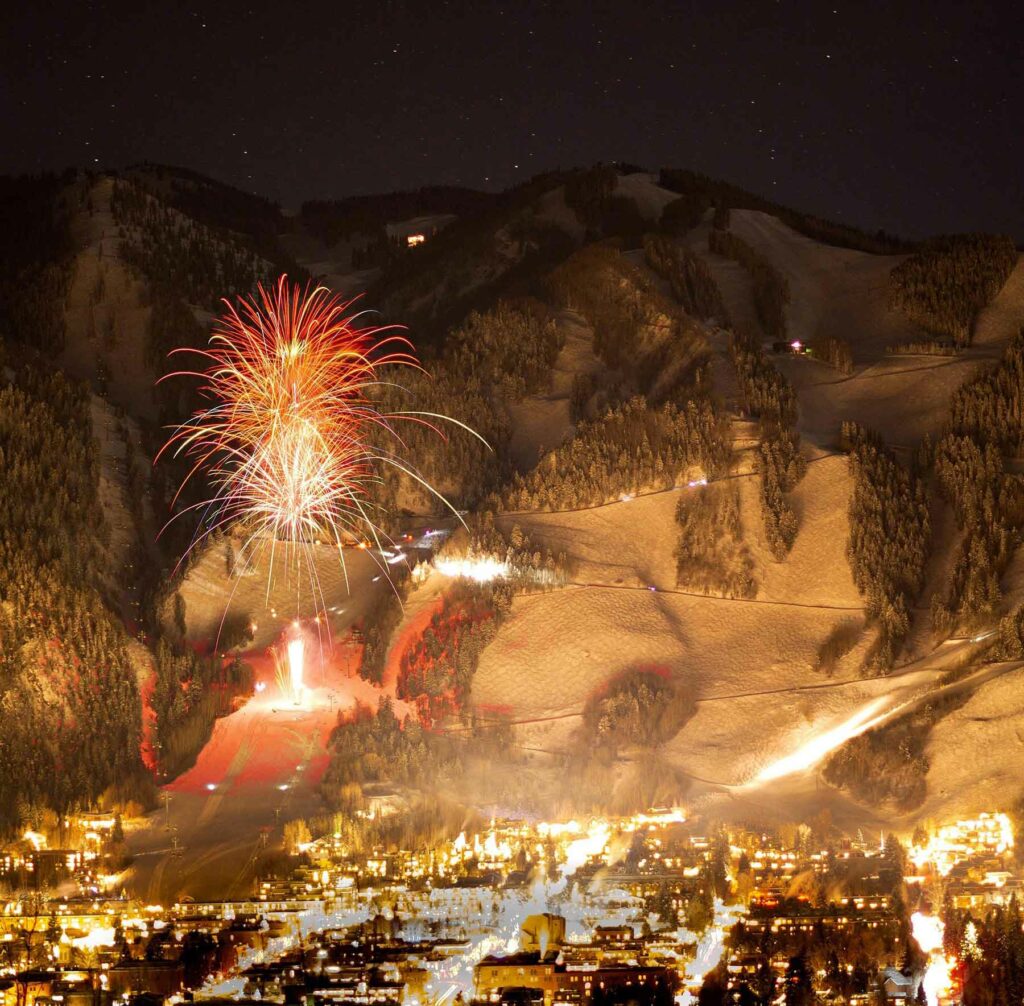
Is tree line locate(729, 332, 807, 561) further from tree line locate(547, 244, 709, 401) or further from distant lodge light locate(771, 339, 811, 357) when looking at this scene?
distant lodge light locate(771, 339, 811, 357)

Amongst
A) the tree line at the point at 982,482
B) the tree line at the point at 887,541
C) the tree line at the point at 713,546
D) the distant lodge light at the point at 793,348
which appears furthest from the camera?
the distant lodge light at the point at 793,348

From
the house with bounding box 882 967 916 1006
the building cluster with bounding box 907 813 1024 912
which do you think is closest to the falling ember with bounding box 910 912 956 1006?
the house with bounding box 882 967 916 1006

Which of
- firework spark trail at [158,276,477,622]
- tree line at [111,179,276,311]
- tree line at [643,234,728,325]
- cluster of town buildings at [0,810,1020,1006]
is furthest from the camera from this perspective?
tree line at [111,179,276,311]

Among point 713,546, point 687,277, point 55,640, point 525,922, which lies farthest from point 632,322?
point 525,922

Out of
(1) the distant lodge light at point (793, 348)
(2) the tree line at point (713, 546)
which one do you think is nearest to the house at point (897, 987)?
(2) the tree line at point (713, 546)

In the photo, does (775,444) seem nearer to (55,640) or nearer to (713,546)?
(713,546)

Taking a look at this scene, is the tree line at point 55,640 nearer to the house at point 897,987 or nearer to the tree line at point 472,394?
the tree line at point 472,394

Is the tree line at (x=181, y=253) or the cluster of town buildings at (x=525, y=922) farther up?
the tree line at (x=181, y=253)

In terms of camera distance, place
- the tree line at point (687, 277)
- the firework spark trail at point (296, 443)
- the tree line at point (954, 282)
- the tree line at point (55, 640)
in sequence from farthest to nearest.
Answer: the tree line at point (687, 277), the tree line at point (954, 282), the firework spark trail at point (296, 443), the tree line at point (55, 640)
